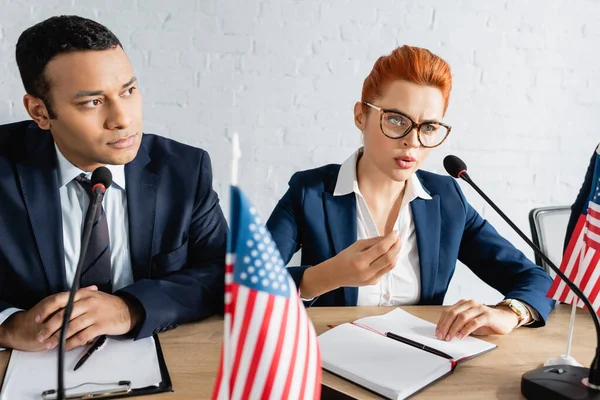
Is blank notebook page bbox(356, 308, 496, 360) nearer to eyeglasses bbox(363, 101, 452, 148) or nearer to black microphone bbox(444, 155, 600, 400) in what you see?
black microphone bbox(444, 155, 600, 400)

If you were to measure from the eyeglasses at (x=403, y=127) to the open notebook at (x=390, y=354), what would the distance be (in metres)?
0.44

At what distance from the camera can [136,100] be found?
1.39 metres

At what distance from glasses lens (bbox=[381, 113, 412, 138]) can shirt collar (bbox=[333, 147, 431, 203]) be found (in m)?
0.20

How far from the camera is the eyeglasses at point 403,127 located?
150cm

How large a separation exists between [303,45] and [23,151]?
45.4 inches

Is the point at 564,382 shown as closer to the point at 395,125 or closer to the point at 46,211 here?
the point at 395,125

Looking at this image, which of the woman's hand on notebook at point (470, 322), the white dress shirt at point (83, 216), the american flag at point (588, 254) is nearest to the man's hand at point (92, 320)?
the white dress shirt at point (83, 216)

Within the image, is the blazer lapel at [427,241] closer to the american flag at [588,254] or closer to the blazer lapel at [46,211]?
the american flag at [588,254]

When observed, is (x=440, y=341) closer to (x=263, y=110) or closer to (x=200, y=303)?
(x=200, y=303)

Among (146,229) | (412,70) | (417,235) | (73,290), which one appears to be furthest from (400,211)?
(73,290)

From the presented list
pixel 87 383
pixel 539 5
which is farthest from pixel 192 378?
pixel 539 5

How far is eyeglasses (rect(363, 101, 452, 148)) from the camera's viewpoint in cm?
150

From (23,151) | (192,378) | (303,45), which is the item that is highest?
(303,45)

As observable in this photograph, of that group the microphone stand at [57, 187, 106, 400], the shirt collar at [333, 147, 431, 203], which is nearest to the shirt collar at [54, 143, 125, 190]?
the microphone stand at [57, 187, 106, 400]
